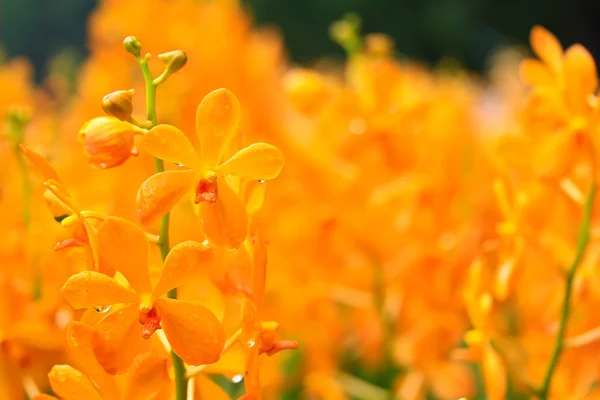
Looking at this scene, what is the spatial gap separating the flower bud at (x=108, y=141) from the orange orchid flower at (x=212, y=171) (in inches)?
0.5

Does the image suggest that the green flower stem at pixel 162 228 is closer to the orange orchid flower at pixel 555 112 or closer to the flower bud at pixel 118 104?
the flower bud at pixel 118 104

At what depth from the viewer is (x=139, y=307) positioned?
1.01ft

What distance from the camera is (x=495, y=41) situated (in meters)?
3.59

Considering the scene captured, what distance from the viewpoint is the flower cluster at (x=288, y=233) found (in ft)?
1.00

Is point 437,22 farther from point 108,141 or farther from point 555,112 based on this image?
point 108,141

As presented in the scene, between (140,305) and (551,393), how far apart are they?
329 millimetres

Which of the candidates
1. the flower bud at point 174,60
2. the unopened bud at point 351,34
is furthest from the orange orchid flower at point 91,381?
the unopened bud at point 351,34

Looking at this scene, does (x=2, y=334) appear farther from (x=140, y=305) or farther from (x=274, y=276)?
(x=274, y=276)

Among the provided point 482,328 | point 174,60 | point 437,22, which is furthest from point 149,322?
point 437,22

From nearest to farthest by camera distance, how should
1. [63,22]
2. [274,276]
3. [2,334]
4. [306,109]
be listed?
[2,334] < [306,109] < [274,276] < [63,22]

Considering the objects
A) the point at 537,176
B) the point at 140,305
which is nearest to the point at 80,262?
the point at 140,305

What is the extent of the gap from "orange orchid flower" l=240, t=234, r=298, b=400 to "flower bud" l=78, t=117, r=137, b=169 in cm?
7

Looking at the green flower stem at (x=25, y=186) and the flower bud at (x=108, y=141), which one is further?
the green flower stem at (x=25, y=186)

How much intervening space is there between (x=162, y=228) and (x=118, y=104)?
0.18ft
